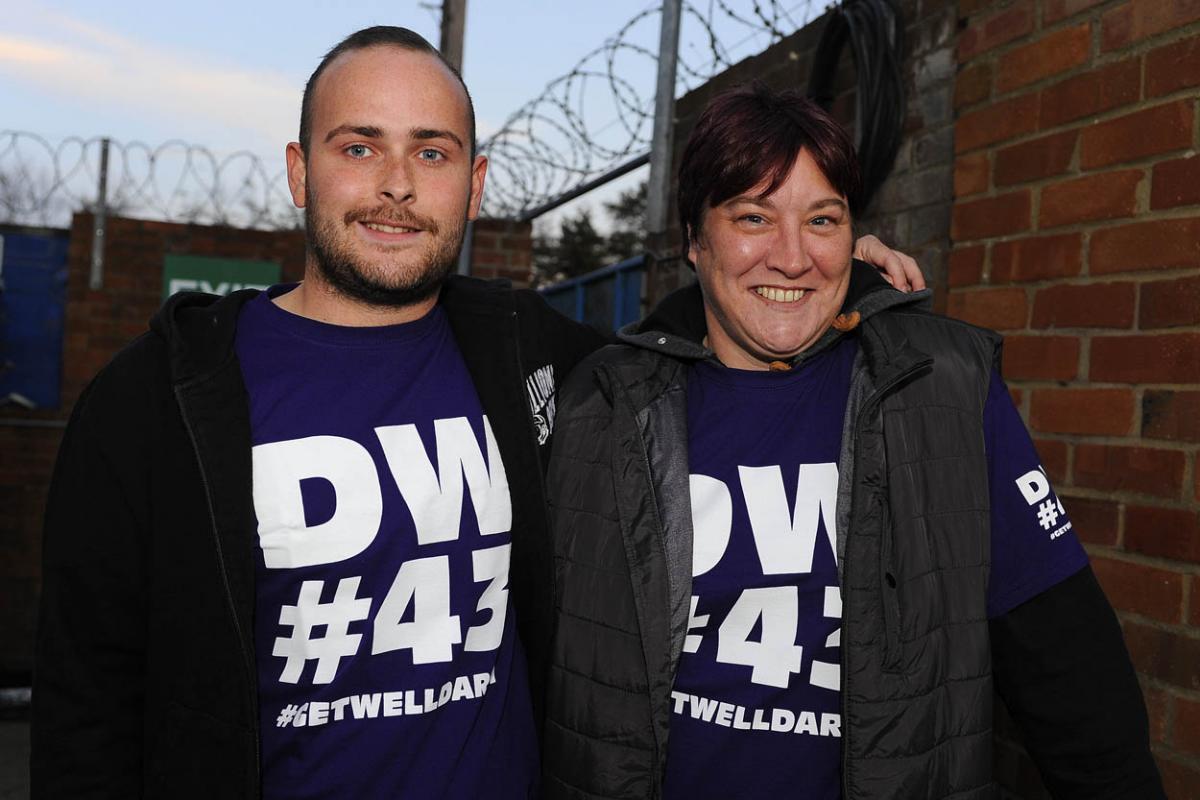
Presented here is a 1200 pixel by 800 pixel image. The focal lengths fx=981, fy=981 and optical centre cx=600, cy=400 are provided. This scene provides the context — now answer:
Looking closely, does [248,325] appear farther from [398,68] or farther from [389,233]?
→ [398,68]

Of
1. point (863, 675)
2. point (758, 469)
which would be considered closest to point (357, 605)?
point (758, 469)

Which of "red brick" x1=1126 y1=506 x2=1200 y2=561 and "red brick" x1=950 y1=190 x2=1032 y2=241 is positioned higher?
"red brick" x1=950 y1=190 x2=1032 y2=241

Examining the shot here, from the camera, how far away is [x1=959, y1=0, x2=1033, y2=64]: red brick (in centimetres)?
260

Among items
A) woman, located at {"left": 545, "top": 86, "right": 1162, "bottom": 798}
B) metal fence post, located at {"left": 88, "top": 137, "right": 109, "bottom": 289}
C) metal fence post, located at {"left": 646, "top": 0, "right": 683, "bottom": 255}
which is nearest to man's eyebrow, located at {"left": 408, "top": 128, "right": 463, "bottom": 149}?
woman, located at {"left": 545, "top": 86, "right": 1162, "bottom": 798}

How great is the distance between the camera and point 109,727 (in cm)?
190

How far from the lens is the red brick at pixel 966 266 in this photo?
270cm

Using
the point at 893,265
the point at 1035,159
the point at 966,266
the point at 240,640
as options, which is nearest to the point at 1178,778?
the point at 893,265

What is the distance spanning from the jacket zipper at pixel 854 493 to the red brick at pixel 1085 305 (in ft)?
2.05

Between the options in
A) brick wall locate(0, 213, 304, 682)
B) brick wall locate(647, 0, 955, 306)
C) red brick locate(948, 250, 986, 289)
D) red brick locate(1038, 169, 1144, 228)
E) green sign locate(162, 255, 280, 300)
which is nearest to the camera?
red brick locate(1038, 169, 1144, 228)

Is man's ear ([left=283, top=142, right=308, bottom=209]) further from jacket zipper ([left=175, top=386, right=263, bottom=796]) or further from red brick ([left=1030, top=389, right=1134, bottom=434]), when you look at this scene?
→ red brick ([left=1030, top=389, right=1134, bottom=434])

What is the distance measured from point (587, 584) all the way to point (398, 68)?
3.91 ft

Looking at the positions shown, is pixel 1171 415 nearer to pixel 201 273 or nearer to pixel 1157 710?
pixel 1157 710

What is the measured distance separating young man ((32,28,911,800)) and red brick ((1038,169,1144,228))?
1.39m

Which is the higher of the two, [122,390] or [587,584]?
[122,390]
